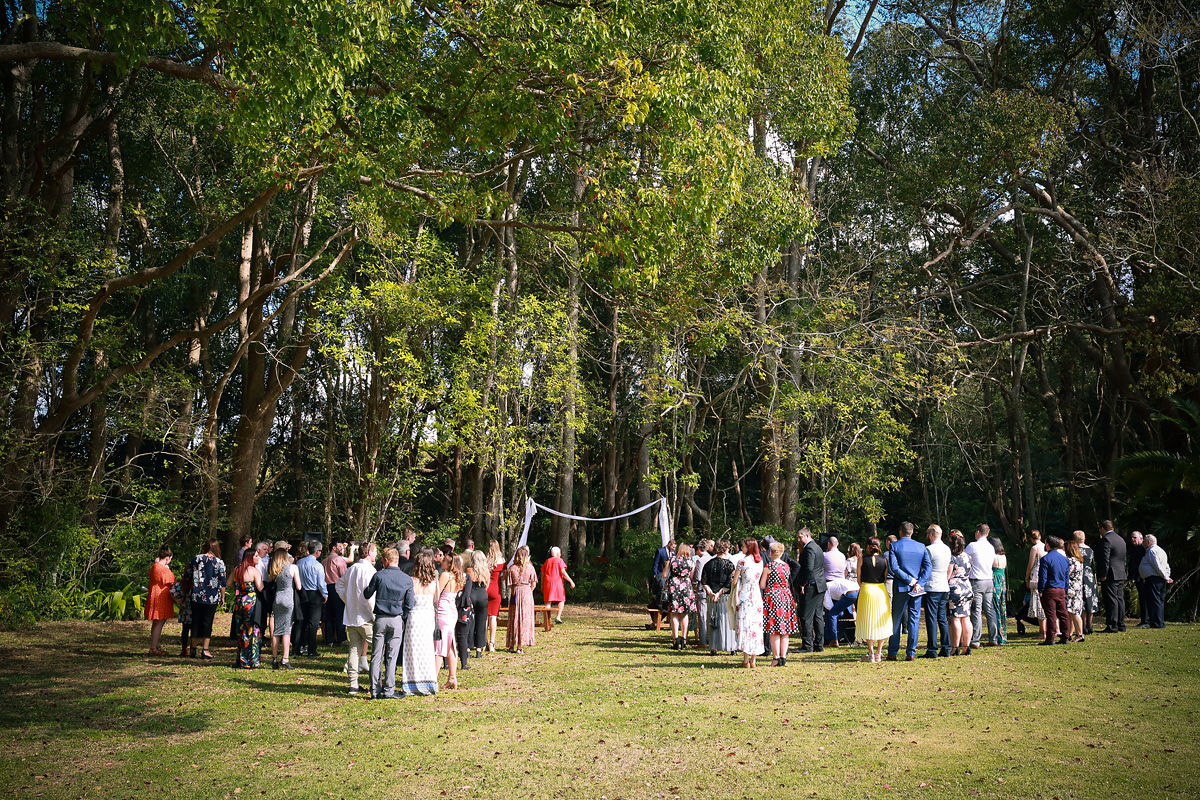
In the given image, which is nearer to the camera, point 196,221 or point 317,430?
point 196,221

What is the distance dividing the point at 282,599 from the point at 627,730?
17.8 feet

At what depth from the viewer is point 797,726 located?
766 cm

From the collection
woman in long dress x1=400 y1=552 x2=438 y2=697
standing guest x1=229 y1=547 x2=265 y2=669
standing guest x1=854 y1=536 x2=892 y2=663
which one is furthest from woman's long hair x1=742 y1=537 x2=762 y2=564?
standing guest x1=229 y1=547 x2=265 y2=669

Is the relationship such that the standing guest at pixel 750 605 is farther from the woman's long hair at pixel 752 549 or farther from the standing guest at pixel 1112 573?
the standing guest at pixel 1112 573

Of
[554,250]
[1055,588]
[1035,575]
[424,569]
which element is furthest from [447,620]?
[554,250]

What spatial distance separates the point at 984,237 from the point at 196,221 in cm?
1885

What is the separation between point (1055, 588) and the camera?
1254 centimetres

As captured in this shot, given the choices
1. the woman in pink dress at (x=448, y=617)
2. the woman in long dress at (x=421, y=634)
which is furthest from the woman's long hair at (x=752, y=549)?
the woman in long dress at (x=421, y=634)

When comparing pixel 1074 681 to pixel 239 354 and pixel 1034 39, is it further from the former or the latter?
pixel 1034 39

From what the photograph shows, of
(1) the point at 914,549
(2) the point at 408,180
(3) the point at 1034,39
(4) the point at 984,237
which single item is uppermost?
(3) the point at 1034,39

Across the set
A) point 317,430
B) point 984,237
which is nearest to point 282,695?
point 317,430

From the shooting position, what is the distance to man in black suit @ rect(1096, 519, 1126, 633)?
13.3 m

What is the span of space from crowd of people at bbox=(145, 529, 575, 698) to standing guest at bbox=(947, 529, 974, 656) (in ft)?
18.9

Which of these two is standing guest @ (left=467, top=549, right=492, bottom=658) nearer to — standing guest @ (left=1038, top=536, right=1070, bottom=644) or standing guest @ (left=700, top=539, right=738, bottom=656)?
standing guest @ (left=700, top=539, right=738, bottom=656)
